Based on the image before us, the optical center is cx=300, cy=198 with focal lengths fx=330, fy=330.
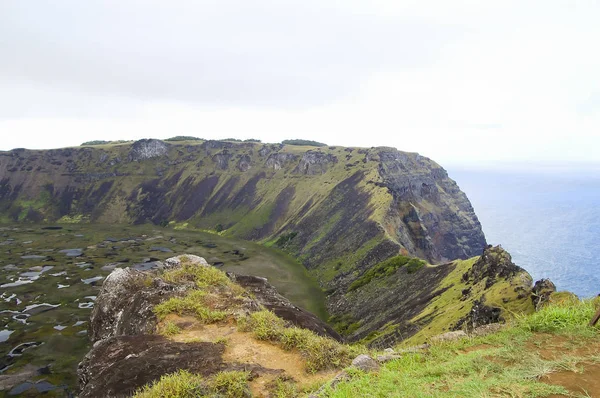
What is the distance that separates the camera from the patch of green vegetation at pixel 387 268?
253 feet

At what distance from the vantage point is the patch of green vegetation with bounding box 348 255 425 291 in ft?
253

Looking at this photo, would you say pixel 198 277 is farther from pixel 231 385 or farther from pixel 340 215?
pixel 340 215

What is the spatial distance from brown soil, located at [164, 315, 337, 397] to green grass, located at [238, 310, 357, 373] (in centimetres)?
35

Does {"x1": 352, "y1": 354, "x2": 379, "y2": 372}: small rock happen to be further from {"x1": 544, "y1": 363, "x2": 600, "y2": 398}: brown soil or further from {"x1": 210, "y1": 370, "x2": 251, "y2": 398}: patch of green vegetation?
{"x1": 544, "y1": 363, "x2": 600, "y2": 398}: brown soil

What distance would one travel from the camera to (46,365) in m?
47.0

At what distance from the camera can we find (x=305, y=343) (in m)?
17.1

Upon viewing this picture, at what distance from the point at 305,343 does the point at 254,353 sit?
2766 millimetres

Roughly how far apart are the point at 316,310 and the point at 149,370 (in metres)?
65.4

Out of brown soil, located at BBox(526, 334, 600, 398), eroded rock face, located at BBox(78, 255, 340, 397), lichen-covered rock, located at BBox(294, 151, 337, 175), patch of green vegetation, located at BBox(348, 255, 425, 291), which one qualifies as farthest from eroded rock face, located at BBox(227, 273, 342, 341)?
lichen-covered rock, located at BBox(294, 151, 337, 175)

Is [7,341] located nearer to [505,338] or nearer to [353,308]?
[353,308]

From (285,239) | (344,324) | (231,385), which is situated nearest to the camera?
(231,385)

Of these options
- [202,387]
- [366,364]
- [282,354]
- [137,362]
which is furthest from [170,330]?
A: [366,364]

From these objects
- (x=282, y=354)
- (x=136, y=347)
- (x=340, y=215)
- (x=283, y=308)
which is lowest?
A: (x=340, y=215)

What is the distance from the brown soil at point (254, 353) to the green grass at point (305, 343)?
349 millimetres
